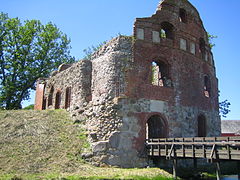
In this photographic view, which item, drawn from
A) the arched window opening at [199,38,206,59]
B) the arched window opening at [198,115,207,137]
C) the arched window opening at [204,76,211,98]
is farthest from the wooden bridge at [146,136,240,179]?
the arched window opening at [199,38,206,59]

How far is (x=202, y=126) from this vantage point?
706 inches

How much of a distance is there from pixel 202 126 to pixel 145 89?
5.96 metres

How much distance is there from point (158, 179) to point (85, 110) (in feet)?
21.4

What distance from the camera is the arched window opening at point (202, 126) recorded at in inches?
699

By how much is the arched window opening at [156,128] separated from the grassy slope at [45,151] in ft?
9.36

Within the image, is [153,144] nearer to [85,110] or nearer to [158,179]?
[158,179]

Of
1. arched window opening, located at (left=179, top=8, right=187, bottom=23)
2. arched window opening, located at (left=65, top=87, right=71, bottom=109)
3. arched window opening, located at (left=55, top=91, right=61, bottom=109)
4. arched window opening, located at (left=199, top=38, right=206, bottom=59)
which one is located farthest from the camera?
arched window opening, located at (left=55, top=91, right=61, bottom=109)

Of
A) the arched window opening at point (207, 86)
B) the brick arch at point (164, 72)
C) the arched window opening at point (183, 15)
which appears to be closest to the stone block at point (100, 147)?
the brick arch at point (164, 72)

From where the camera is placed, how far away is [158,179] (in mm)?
11258

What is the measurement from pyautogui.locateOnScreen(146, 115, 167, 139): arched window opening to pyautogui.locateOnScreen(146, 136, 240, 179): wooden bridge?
1.30 meters

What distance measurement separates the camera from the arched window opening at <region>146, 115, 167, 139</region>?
15070mm

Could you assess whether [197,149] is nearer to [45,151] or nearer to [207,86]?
[45,151]

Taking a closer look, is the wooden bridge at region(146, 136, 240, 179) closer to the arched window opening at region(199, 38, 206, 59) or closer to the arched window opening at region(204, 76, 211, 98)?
the arched window opening at region(204, 76, 211, 98)

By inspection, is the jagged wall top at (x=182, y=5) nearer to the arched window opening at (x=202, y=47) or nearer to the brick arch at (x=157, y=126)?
the arched window opening at (x=202, y=47)
